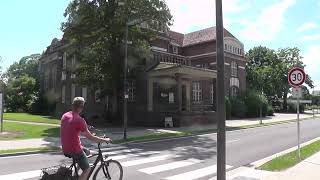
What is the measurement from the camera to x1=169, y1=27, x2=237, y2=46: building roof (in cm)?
5325

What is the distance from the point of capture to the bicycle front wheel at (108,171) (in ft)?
25.5

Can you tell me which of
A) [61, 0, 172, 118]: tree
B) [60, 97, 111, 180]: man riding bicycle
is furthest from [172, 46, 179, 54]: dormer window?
[60, 97, 111, 180]: man riding bicycle

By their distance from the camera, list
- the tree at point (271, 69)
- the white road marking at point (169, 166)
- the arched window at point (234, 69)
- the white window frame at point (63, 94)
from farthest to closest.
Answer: the tree at point (271, 69)
the arched window at point (234, 69)
the white window frame at point (63, 94)
the white road marking at point (169, 166)

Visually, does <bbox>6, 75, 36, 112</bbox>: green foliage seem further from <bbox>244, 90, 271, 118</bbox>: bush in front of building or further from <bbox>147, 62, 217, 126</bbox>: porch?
<bbox>147, 62, 217, 126</bbox>: porch

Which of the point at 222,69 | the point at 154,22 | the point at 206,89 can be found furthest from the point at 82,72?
the point at 222,69

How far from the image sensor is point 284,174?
33.5ft

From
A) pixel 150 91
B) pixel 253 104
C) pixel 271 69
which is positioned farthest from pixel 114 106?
pixel 271 69

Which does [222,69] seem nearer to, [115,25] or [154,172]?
[154,172]

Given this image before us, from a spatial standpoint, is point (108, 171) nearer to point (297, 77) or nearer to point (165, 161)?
point (165, 161)

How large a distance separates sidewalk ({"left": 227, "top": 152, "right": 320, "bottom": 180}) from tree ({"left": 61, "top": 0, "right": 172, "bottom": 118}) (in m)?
22.0

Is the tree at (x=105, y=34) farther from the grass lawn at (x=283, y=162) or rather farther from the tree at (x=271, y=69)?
the tree at (x=271, y=69)

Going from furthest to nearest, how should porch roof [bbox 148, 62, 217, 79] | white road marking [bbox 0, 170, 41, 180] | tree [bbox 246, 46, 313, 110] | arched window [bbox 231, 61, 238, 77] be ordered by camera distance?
tree [bbox 246, 46, 313, 110]
arched window [bbox 231, 61, 238, 77]
porch roof [bbox 148, 62, 217, 79]
white road marking [bbox 0, 170, 41, 180]

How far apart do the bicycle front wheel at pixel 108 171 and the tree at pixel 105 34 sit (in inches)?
960

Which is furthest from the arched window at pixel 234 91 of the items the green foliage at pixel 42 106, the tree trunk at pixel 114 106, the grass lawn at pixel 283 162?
the grass lawn at pixel 283 162
